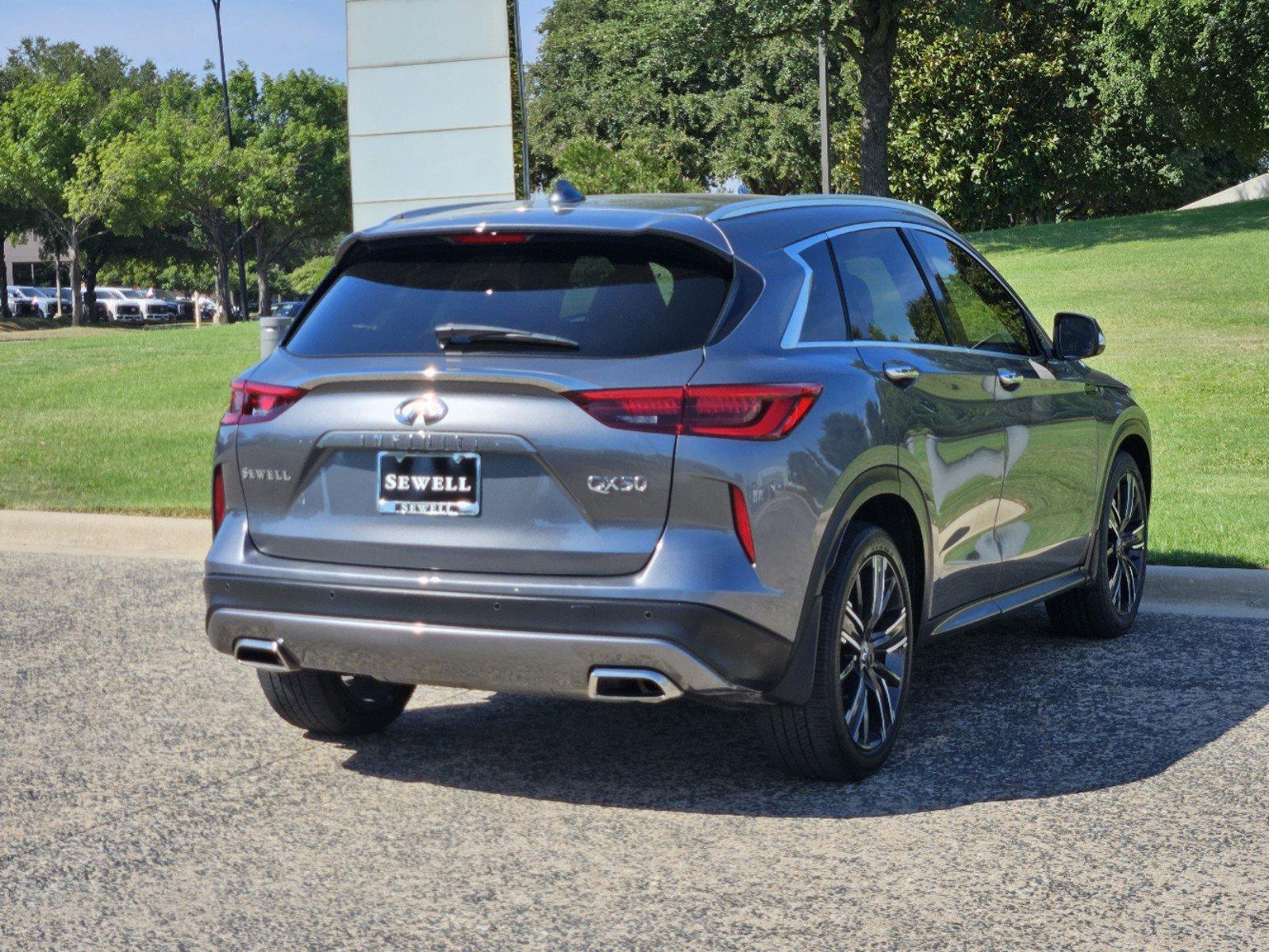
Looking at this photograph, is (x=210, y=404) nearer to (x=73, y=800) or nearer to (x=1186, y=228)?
(x=73, y=800)

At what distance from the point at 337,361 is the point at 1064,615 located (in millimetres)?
3931

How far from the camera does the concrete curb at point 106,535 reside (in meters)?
9.91

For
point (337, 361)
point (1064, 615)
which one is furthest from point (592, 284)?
point (1064, 615)

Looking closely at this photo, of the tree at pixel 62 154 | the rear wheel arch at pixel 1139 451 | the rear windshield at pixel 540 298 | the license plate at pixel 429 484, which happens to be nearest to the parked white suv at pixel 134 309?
the tree at pixel 62 154

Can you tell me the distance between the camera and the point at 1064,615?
7.34 meters

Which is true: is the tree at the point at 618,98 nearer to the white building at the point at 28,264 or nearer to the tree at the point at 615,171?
the tree at the point at 615,171

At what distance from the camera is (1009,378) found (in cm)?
613

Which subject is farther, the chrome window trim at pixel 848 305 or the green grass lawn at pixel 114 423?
the green grass lawn at pixel 114 423

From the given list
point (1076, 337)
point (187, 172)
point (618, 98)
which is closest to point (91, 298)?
point (187, 172)

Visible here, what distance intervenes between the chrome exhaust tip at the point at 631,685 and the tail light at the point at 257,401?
49.0 inches

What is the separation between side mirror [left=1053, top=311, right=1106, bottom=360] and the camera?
6688 millimetres

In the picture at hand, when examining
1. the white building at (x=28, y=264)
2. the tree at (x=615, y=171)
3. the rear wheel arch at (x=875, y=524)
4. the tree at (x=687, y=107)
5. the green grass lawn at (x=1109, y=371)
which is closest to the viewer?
the rear wheel arch at (x=875, y=524)

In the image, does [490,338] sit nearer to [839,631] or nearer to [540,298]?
[540,298]

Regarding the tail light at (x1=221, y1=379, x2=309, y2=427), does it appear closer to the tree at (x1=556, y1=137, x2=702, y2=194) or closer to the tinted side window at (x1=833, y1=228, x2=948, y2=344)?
the tinted side window at (x1=833, y1=228, x2=948, y2=344)
